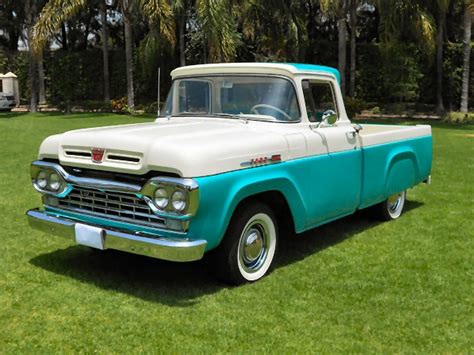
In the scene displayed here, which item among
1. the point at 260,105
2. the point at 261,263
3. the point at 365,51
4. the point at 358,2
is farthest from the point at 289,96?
the point at 365,51

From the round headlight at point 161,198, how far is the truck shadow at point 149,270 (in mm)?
780

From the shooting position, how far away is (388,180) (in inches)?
254

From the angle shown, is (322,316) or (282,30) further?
(282,30)

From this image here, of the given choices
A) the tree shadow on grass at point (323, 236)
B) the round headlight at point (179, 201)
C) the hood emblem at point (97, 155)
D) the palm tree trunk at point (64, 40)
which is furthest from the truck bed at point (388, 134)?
the palm tree trunk at point (64, 40)

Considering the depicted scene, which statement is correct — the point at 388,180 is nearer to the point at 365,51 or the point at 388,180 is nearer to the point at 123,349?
the point at 123,349

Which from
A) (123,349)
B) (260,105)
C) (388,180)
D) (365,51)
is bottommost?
(123,349)

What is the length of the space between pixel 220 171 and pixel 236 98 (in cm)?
143

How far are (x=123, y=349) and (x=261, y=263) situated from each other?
1636 millimetres

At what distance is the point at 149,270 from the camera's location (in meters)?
5.14

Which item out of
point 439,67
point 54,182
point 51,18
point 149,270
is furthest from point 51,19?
point 149,270

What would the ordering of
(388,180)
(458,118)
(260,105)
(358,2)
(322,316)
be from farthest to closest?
(358,2) → (458,118) → (388,180) → (260,105) → (322,316)

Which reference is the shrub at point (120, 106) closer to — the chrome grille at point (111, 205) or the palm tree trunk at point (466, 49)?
the palm tree trunk at point (466, 49)

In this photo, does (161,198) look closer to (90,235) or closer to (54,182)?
(90,235)

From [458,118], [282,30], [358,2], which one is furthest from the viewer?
[282,30]
